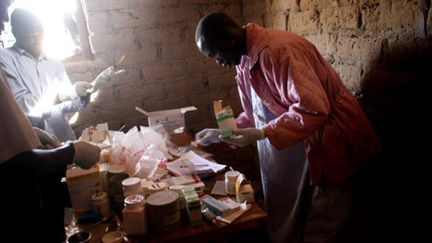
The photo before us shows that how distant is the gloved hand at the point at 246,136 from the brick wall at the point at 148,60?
3.81 ft

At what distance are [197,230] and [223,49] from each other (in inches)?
27.9

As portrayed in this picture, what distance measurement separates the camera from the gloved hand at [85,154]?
1.09 m

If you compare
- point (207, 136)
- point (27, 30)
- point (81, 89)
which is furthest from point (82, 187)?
point (27, 30)

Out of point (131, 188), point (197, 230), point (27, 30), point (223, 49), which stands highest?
point (27, 30)

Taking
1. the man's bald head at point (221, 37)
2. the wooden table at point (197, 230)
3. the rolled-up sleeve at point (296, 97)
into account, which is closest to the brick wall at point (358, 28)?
the rolled-up sleeve at point (296, 97)

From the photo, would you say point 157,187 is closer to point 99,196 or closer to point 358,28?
point 99,196

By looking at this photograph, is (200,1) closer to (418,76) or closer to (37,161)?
(418,76)

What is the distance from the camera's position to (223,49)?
4.54ft

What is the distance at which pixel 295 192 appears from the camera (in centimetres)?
158

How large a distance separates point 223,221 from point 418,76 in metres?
0.87

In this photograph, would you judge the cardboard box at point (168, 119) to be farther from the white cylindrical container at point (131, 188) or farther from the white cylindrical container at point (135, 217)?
the white cylindrical container at point (135, 217)

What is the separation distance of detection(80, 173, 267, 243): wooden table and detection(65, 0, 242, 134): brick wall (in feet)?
4.05

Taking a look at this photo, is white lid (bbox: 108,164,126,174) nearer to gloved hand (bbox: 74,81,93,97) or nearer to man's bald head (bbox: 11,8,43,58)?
gloved hand (bbox: 74,81,93,97)

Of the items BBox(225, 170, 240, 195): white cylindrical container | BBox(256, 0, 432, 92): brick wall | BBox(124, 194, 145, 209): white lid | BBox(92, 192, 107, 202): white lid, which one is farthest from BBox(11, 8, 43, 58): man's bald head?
BBox(256, 0, 432, 92): brick wall
